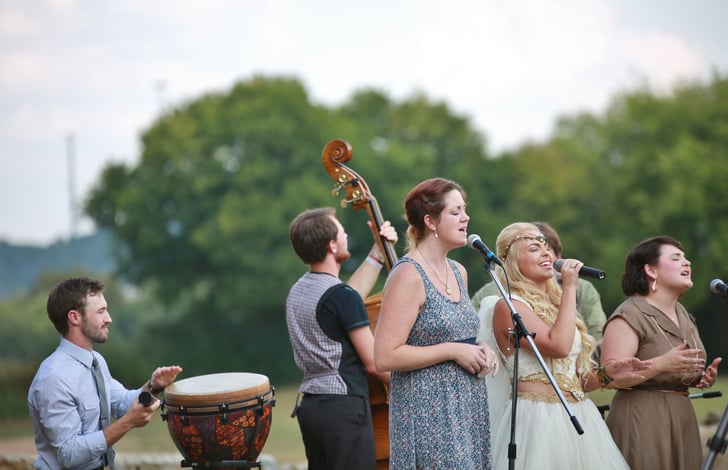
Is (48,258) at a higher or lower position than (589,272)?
higher

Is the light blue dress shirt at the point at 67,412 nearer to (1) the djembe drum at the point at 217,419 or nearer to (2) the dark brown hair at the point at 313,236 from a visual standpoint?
(1) the djembe drum at the point at 217,419

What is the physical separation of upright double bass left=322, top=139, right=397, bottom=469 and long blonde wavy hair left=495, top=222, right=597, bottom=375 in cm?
75

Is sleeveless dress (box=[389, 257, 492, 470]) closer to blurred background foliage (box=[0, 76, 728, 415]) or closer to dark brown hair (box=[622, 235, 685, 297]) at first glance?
dark brown hair (box=[622, 235, 685, 297])

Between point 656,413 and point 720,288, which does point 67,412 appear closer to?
point 656,413

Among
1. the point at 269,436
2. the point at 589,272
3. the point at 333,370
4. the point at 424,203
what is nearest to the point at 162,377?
the point at 333,370

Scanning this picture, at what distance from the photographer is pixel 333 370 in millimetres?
5230

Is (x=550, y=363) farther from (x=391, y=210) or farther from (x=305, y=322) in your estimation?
(x=391, y=210)

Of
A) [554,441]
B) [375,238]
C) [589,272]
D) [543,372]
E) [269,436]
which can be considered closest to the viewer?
[589,272]

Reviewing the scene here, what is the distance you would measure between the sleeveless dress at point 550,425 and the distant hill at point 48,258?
118ft

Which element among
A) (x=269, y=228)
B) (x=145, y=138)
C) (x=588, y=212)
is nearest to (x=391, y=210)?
(x=269, y=228)

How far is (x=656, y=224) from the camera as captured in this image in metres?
35.1

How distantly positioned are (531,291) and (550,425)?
0.79 meters

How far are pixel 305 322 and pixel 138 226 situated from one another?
34429 mm

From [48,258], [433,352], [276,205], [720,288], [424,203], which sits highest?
[276,205]
